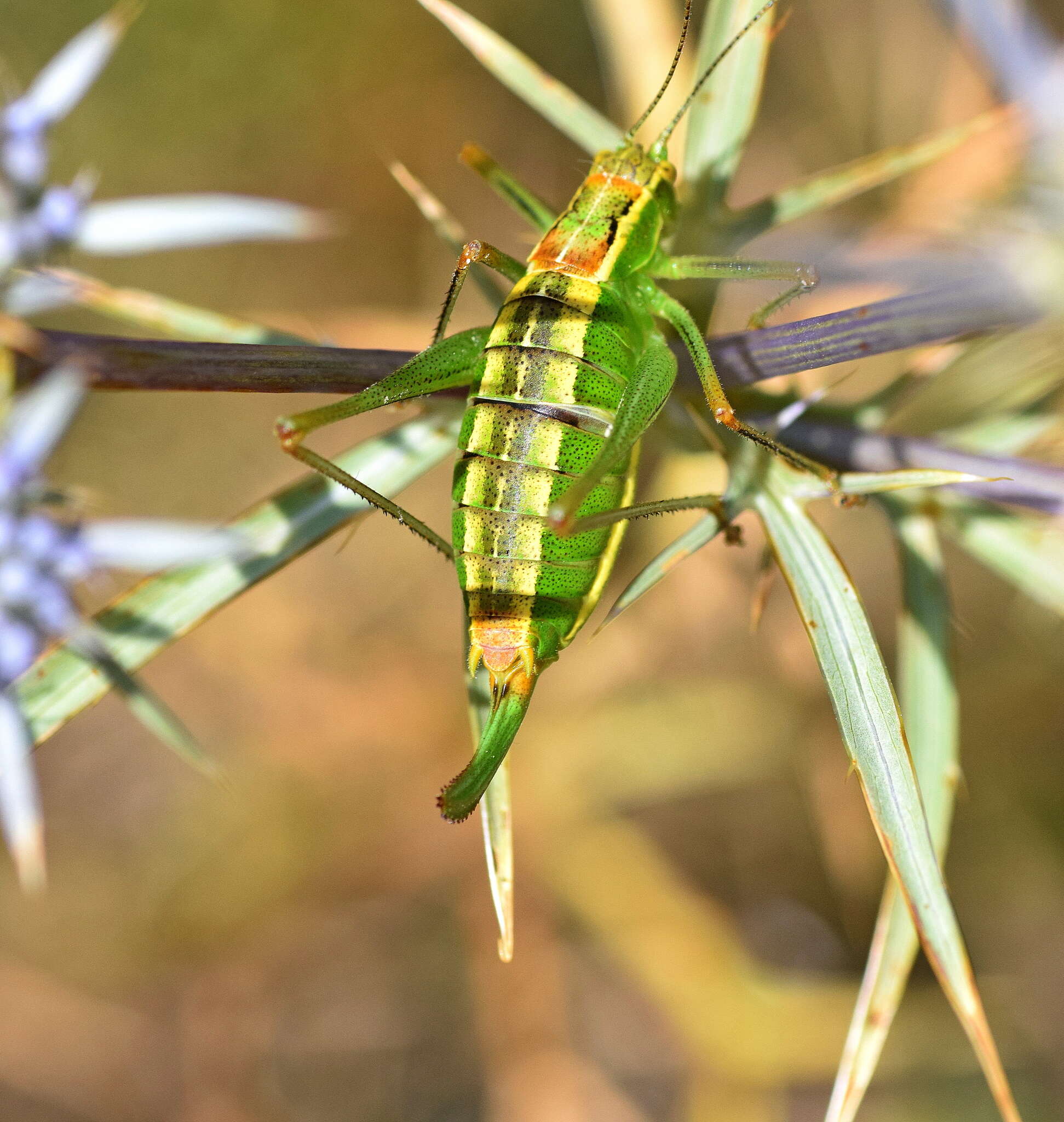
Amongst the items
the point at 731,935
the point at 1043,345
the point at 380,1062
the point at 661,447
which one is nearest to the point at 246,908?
the point at 380,1062

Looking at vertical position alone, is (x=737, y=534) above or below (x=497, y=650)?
above

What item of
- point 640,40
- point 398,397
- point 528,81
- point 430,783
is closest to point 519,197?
point 528,81

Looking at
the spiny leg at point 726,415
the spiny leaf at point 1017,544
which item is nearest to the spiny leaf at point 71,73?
the spiny leg at point 726,415

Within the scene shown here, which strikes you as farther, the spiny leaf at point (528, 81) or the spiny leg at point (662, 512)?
the spiny leaf at point (528, 81)

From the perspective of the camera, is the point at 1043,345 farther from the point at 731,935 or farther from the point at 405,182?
the point at 731,935

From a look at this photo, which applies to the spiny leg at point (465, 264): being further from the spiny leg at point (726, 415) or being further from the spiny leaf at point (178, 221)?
the spiny leaf at point (178, 221)

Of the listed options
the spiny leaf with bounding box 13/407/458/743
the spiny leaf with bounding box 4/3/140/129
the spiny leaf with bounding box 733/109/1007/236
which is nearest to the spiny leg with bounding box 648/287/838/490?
the spiny leaf with bounding box 733/109/1007/236

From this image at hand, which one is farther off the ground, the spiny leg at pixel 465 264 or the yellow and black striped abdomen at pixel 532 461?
the spiny leg at pixel 465 264
